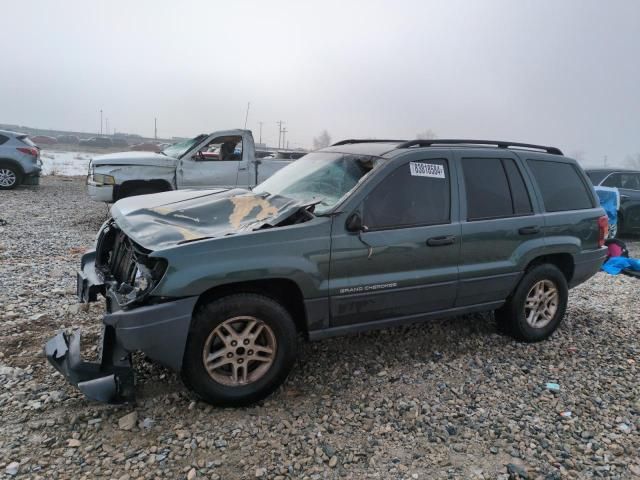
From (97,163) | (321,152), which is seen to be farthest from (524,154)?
(97,163)

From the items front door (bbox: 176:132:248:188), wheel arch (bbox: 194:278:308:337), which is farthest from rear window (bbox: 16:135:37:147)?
wheel arch (bbox: 194:278:308:337)

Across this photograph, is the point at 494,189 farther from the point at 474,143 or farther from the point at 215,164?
the point at 215,164

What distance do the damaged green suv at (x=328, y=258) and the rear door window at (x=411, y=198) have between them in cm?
1

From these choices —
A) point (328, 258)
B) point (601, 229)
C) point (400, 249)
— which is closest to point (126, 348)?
point (328, 258)

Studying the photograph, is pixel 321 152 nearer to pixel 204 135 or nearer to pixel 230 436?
pixel 230 436

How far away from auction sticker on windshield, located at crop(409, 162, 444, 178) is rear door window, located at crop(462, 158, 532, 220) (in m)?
0.26

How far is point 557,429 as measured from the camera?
3.12 m

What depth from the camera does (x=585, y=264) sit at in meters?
4.60

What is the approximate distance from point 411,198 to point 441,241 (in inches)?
16.2

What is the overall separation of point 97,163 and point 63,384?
6168mm

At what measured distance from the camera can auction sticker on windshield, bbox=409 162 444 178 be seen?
12.0 feet

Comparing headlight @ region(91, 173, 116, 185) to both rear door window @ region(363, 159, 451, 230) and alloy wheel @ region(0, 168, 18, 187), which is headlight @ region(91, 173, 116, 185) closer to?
alloy wheel @ region(0, 168, 18, 187)

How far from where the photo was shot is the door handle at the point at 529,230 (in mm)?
4090

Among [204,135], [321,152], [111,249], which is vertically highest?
[204,135]
